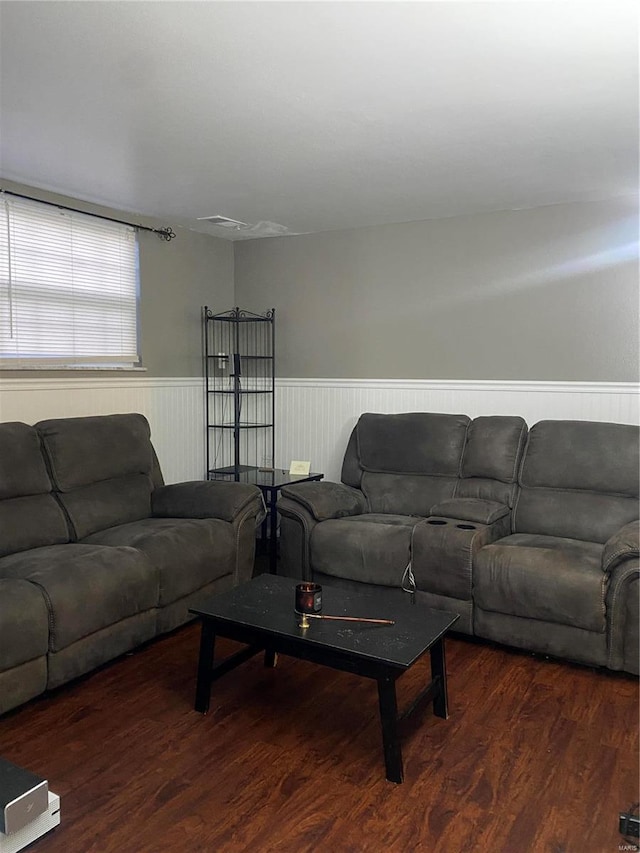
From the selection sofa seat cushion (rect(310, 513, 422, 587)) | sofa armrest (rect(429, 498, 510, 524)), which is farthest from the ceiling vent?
sofa armrest (rect(429, 498, 510, 524))

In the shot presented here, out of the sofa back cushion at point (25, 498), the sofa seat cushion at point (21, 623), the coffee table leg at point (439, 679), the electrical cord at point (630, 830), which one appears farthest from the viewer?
the sofa back cushion at point (25, 498)

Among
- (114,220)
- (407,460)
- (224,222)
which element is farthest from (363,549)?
(114,220)

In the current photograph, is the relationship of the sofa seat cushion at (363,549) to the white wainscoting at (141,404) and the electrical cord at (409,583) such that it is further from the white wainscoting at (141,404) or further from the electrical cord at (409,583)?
the white wainscoting at (141,404)

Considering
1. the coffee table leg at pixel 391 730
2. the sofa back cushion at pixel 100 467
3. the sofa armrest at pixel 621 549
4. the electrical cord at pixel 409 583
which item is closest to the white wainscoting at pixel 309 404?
the sofa back cushion at pixel 100 467

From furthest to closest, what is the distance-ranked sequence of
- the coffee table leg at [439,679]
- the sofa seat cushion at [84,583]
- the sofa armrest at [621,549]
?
the sofa armrest at [621,549], the sofa seat cushion at [84,583], the coffee table leg at [439,679]

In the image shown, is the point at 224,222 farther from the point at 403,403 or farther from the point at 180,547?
the point at 180,547

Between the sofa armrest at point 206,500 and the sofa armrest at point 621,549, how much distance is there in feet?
6.02

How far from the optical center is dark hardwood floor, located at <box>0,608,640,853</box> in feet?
6.37

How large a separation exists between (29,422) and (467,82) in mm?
2782

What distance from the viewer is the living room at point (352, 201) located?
2031mm

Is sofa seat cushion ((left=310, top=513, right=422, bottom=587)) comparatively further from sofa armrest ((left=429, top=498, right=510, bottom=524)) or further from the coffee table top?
the coffee table top

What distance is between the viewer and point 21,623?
97.8 inches

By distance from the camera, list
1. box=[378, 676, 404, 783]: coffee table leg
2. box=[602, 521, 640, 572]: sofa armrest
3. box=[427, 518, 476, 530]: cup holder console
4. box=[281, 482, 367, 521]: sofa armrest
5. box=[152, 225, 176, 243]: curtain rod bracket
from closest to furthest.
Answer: box=[378, 676, 404, 783]: coffee table leg, box=[602, 521, 640, 572]: sofa armrest, box=[427, 518, 476, 530]: cup holder console, box=[281, 482, 367, 521]: sofa armrest, box=[152, 225, 176, 243]: curtain rod bracket

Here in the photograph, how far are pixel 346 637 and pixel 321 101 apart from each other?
6.34 ft
